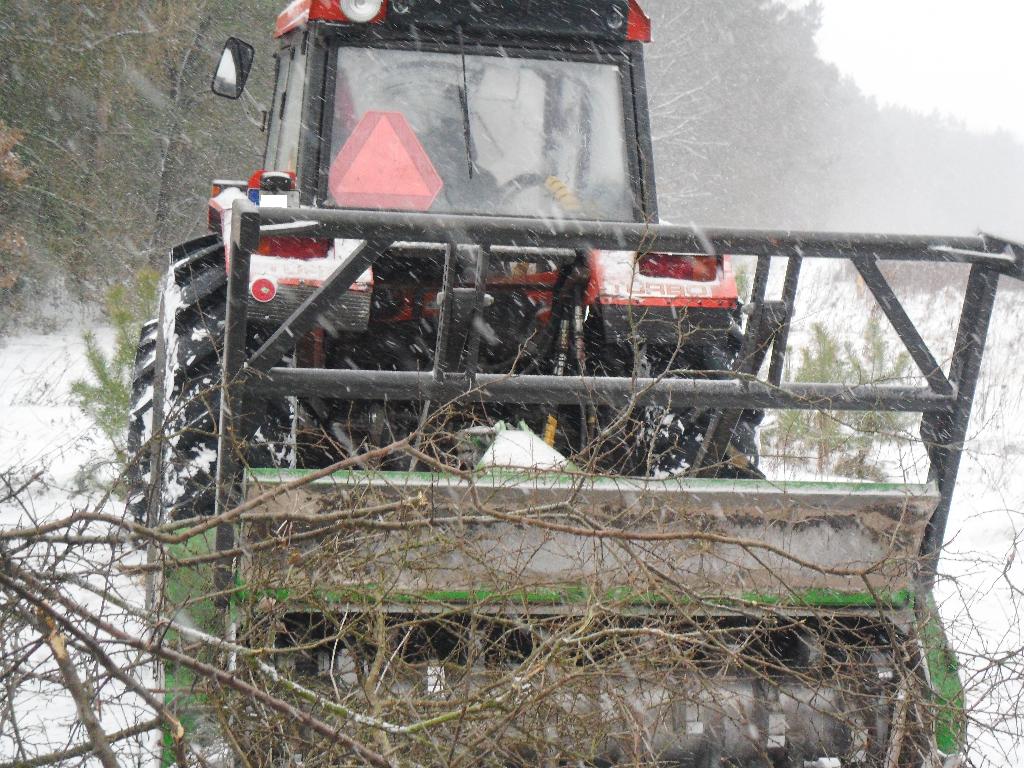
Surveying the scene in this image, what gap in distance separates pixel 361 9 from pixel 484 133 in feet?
1.91

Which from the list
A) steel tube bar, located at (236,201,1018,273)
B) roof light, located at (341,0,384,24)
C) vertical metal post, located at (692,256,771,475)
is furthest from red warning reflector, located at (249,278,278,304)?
vertical metal post, located at (692,256,771,475)

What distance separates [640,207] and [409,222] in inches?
59.2

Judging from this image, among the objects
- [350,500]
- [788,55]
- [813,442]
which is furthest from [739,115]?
[350,500]

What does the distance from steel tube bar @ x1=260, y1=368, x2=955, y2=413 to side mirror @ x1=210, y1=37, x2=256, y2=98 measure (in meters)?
1.89

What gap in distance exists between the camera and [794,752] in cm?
294

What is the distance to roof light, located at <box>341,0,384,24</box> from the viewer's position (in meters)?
3.66

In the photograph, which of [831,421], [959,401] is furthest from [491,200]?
[831,421]

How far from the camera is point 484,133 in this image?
12.8 feet

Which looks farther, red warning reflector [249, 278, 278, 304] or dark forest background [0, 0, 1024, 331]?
dark forest background [0, 0, 1024, 331]

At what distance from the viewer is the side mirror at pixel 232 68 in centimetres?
432

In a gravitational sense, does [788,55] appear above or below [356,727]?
above

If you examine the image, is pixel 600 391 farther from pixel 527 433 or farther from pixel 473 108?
pixel 473 108

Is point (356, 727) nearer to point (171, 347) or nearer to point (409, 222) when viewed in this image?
point (409, 222)

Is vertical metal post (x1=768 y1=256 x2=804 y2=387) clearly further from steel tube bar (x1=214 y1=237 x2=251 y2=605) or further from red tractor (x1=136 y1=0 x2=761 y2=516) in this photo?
steel tube bar (x1=214 y1=237 x2=251 y2=605)
